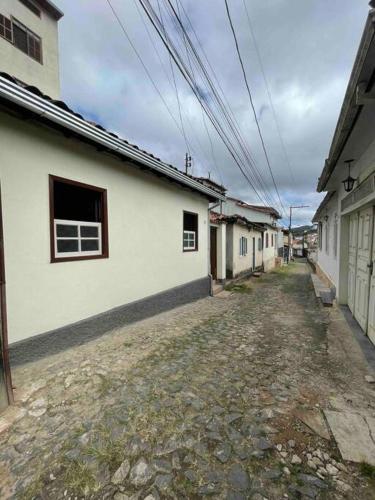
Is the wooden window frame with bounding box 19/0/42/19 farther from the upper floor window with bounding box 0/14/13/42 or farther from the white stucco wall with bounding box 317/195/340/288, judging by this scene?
the white stucco wall with bounding box 317/195/340/288

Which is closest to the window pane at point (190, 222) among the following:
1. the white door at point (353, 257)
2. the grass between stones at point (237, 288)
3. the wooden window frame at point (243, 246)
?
the grass between stones at point (237, 288)

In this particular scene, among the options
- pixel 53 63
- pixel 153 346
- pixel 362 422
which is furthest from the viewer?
pixel 53 63

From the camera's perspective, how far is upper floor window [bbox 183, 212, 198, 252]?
6848 mm

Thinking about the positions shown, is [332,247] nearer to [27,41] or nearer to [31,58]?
[31,58]

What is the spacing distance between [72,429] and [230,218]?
8.89m

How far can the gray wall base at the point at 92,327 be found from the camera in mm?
3037

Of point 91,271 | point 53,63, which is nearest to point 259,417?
point 91,271

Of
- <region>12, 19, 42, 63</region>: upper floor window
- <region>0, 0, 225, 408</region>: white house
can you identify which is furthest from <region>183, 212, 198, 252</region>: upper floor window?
<region>12, 19, 42, 63</region>: upper floor window

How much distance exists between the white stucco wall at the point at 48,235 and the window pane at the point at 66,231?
28cm

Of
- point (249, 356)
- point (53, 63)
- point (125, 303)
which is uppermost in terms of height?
point (53, 63)

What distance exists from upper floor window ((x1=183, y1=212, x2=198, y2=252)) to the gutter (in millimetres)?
1879

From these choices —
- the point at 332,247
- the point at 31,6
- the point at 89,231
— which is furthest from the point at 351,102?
the point at 31,6

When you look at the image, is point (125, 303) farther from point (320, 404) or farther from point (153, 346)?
point (320, 404)

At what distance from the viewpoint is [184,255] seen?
6586 millimetres
